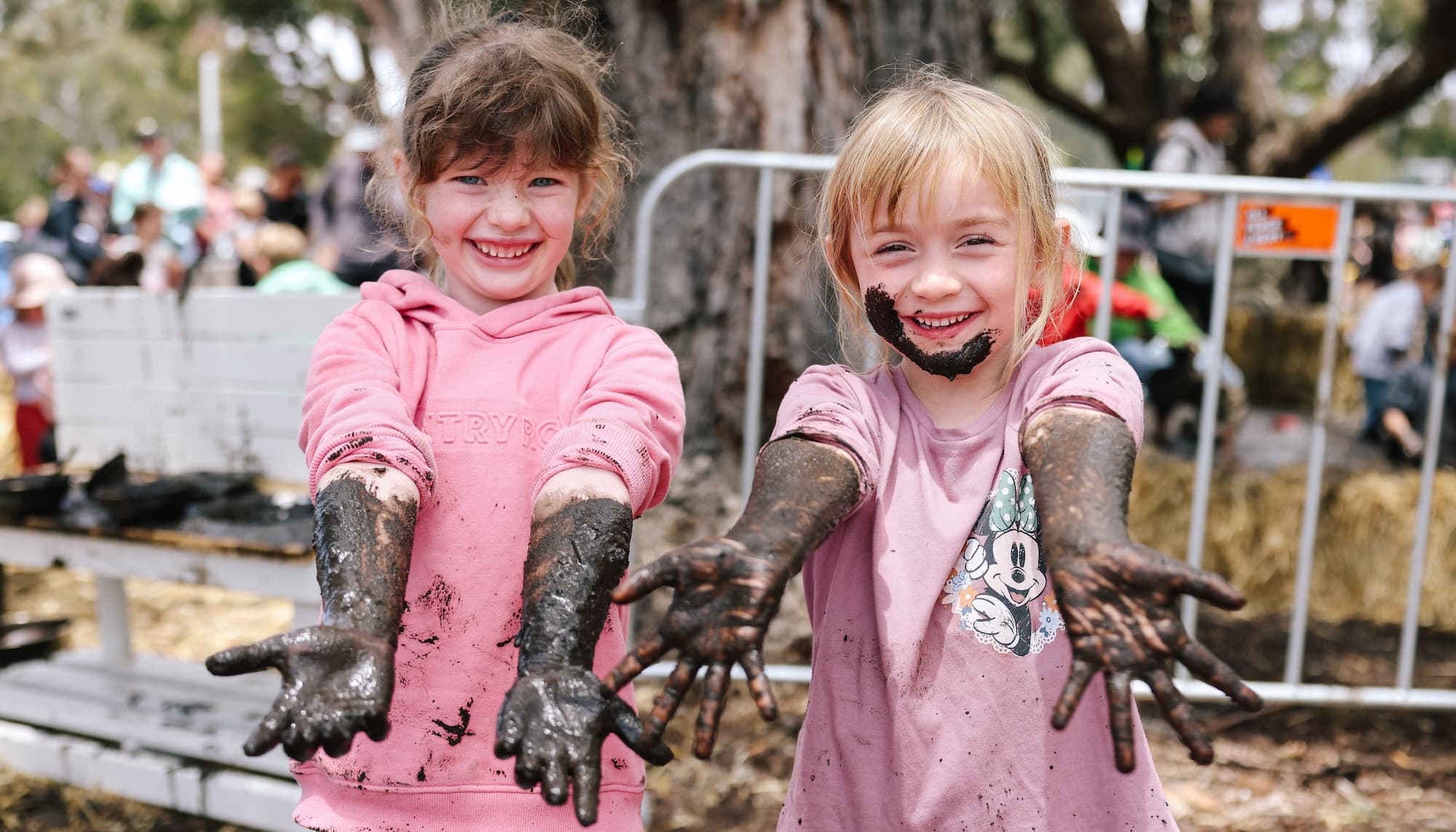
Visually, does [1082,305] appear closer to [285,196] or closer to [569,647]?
[569,647]

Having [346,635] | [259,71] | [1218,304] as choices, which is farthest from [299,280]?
[259,71]

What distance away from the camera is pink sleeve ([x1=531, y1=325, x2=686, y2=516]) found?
4.65ft

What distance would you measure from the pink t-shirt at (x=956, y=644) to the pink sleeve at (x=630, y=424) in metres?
0.17

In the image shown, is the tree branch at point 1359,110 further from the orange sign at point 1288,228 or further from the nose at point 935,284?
the nose at point 935,284

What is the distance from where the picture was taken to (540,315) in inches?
64.9

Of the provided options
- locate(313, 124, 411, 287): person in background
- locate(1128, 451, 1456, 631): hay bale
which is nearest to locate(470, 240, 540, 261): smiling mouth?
locate(313, 124, 411, 287): person in background

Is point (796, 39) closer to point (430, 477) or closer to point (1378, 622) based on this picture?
point (430, 477)

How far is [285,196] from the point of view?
8.59 meters

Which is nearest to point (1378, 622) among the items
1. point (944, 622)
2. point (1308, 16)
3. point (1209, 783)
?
point (1209, 783)

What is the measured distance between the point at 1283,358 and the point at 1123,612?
8.07m

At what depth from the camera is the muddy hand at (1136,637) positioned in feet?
3.66

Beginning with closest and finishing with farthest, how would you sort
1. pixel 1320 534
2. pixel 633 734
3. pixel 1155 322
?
pixel 633 734 → pixel 1320 534 → pixel 1155 322

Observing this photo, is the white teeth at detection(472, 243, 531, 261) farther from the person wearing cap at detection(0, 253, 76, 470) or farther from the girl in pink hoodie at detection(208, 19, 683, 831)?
the person wearing cap at detection(0, 253, 76, 470)

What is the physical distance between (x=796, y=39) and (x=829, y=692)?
2508 mm
